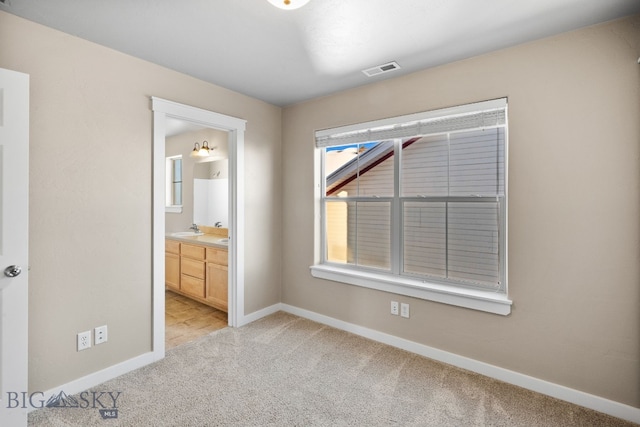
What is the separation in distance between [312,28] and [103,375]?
2751mm

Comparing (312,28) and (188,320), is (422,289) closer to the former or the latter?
(312,28)

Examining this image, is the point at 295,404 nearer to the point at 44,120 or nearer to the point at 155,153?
the point at 155,153

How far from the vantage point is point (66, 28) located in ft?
6.53

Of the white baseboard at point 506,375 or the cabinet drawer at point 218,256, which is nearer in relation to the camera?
the white baseboard at point 506,375

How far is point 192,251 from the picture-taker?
3.94 meters

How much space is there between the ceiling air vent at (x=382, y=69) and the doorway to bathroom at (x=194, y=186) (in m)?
1.34

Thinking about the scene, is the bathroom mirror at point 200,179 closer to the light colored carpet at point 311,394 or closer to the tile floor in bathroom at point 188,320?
the tile floor in bathroom at point 188,320

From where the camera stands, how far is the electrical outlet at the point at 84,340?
213 centimetres

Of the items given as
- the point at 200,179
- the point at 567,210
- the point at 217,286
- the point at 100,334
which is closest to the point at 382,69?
the point at 567,210

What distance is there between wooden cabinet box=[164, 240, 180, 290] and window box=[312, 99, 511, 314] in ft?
6.63

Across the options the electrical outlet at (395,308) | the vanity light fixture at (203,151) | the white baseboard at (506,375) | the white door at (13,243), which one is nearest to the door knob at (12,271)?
the white door at (13,243)

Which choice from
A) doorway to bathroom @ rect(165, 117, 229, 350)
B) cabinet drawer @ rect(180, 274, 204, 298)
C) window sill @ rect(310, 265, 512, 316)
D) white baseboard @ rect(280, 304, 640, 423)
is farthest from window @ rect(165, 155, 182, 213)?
Result: white baseboard @ rect(280, 304, 640, 423)

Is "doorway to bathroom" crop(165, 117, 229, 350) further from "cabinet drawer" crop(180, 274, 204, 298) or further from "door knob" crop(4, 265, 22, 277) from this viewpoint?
"door knob" crop(4, 265, 22, 277)

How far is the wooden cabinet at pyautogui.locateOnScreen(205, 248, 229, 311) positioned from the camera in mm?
3492
